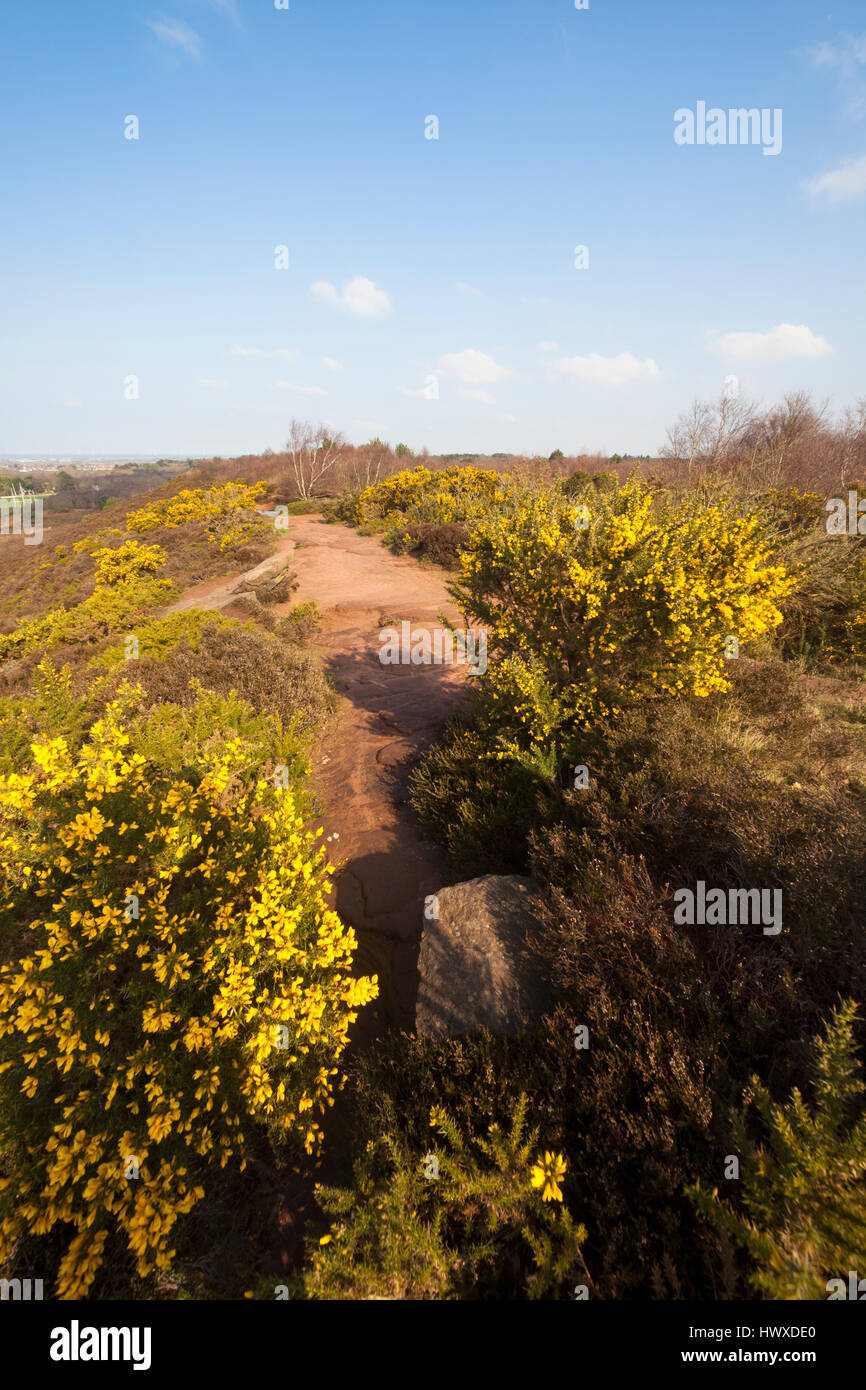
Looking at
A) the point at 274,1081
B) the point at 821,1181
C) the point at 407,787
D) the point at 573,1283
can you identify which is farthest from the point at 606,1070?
the point at 407,787

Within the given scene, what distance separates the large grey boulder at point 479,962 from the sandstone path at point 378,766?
1.71ft

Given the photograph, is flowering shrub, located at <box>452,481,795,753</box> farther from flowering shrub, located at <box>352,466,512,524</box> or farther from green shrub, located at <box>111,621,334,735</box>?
flowering shrub, located at <box>352,466,512,524</box>

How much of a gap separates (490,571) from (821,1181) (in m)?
5.59

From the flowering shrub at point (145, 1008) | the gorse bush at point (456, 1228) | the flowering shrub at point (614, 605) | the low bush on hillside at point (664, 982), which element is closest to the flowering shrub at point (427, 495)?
the flowering shrub at point (614, 605)

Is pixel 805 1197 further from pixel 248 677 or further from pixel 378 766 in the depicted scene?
pixel 248 677

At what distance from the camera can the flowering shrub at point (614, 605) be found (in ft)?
16.2

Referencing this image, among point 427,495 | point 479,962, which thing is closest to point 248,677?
point 479,962

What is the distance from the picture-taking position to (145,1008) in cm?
284

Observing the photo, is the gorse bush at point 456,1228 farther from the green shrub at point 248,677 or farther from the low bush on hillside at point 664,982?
the green shrub at point 248,677

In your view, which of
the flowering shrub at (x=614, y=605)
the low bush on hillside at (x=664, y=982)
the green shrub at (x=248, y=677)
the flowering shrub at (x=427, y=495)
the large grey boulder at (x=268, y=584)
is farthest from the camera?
the flowering shrub at (x=427, y=495)

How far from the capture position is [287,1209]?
9.00 feet

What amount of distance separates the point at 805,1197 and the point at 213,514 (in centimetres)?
2680

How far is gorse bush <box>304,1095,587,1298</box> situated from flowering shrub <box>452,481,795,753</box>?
308cm
